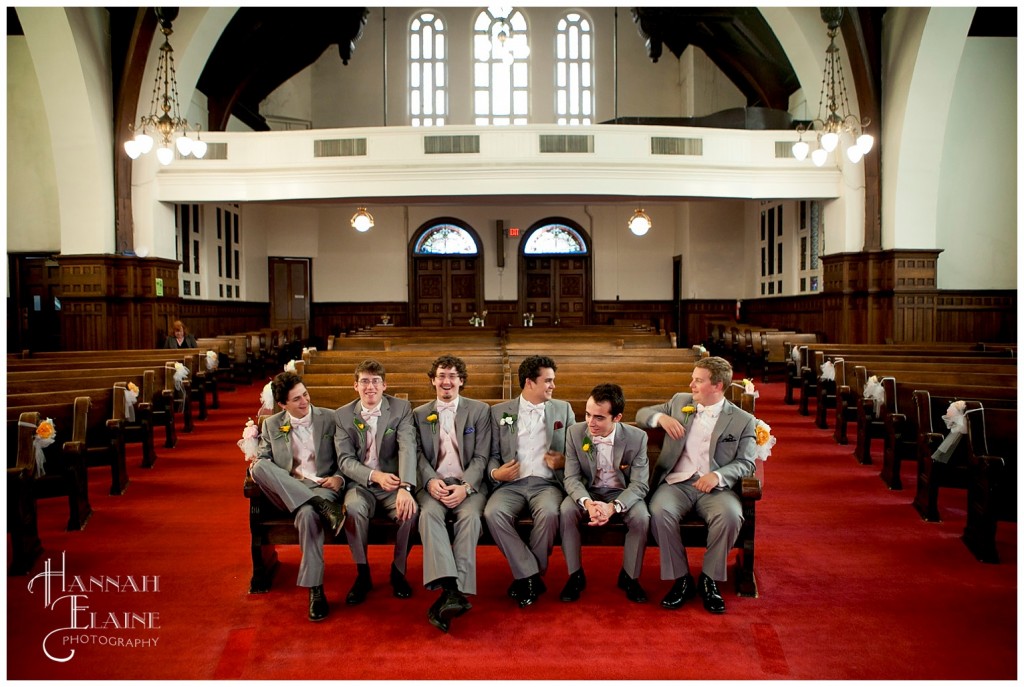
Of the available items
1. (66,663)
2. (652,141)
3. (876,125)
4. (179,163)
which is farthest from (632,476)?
(179,163)

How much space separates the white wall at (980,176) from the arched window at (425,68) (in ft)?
33.9

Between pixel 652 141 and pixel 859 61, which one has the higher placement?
pixel 859 61

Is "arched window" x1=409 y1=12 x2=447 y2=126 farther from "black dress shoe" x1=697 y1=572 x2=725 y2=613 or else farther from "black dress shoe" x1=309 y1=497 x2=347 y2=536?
"black dress shoe" x1=697 y1=572 x2=725 y2=613

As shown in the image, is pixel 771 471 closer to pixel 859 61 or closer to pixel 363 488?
pixel 363 488

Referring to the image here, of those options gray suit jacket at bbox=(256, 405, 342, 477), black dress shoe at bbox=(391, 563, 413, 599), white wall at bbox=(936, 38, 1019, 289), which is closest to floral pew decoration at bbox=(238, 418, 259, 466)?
gray suit jacket at bbox=(256, 405, 342, 477)

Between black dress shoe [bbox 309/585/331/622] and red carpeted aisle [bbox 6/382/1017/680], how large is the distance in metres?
0.04

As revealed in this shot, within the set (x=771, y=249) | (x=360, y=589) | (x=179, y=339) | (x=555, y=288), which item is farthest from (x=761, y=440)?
(x=555, y=288)

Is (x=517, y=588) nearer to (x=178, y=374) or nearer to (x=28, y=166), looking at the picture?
(x=178, y=374)

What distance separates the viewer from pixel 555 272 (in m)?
18.1

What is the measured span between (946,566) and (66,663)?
12.7ft

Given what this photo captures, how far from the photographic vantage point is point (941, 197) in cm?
1162

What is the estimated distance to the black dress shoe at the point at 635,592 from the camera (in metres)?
Answer: 3.41

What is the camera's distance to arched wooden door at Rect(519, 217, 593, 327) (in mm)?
18031

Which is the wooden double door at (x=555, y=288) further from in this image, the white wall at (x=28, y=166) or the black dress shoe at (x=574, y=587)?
the black dress shoe at (x=574, y=587)
